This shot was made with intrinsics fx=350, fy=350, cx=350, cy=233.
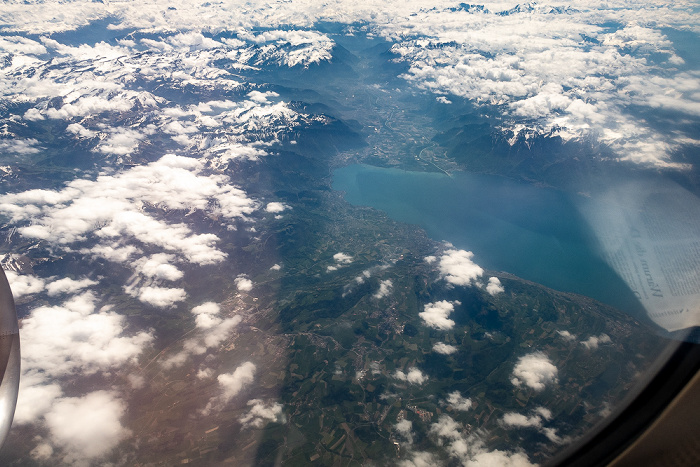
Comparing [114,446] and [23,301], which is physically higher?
[114,446]

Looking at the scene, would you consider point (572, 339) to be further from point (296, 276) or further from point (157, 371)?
point (157, 371)

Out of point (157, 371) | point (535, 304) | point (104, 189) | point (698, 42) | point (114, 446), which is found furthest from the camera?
point (698, 42)

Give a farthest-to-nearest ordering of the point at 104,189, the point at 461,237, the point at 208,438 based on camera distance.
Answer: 1. the point at 104,189
2. the point at 461,237
3. the point at 208,438

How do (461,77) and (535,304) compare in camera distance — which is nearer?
(535,304)

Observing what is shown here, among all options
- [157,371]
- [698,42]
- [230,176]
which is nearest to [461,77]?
[698,42]

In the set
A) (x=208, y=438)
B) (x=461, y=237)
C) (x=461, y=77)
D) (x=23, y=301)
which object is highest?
(x=461, y=77)

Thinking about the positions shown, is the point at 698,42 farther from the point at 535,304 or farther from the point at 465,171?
the point at 535,304

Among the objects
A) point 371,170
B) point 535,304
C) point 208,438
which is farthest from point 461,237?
point 208,438
